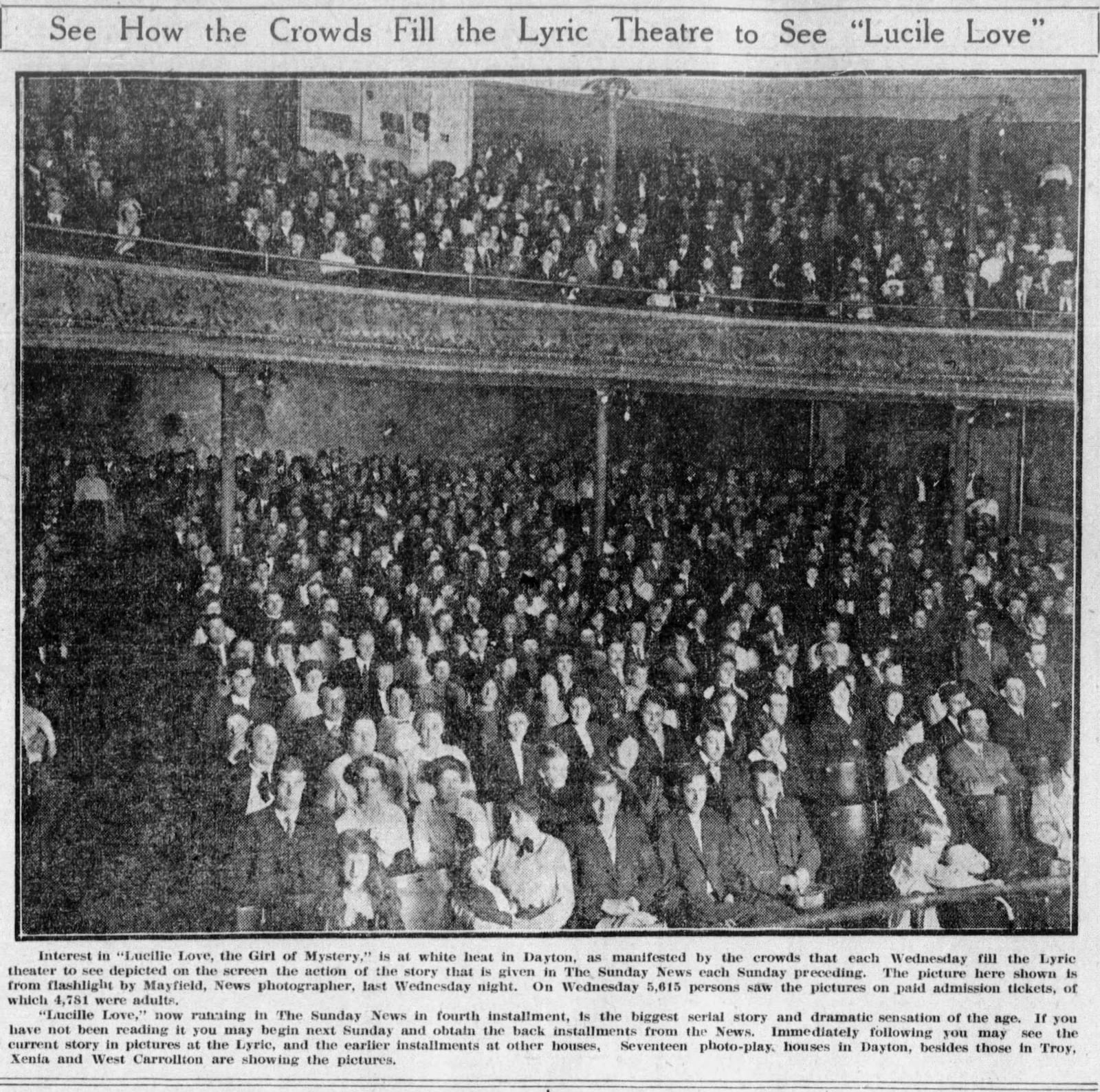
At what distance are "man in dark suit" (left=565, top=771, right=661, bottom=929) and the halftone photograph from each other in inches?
0.8

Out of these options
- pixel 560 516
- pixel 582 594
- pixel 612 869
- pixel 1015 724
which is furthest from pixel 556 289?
pixel 1015 724

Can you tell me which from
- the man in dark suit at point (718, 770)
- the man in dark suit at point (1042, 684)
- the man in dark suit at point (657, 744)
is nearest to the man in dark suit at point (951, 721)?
the man in dark suit at point (1042, 684)

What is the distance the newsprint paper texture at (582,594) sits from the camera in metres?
5.81

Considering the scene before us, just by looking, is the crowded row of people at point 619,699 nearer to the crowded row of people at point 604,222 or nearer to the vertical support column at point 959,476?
the vertical support column at point 959,476

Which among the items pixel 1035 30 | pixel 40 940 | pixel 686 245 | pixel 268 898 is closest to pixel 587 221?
pixel 686 245

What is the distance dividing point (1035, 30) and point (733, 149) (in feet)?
5.78

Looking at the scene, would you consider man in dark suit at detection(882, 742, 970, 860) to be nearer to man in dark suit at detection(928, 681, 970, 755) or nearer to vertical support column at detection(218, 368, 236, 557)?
man in dark suit at detection(928, 681, 970, 755)

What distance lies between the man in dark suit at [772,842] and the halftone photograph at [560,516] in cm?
2

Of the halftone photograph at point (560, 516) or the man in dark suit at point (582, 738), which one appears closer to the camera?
the halftone photograph at point (560, 516)

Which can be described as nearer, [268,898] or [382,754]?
[268,898]

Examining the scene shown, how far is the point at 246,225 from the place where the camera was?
271 inches

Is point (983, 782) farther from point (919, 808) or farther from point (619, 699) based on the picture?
point (619, 699)

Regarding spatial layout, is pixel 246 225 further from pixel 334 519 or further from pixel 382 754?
pixel 382 754

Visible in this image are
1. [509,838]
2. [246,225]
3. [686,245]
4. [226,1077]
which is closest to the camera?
[226,1077]
